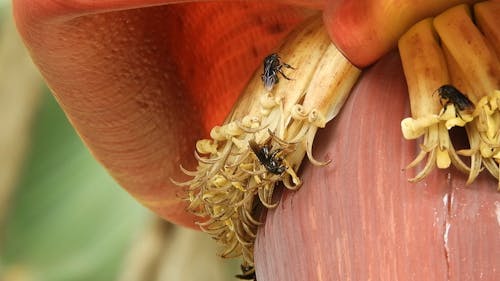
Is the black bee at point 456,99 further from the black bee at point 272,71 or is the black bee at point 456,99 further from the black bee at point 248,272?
the black bee at point 248,272

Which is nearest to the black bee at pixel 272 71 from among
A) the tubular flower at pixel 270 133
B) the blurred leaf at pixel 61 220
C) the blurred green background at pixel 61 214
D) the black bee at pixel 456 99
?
the tubular flower at pixel 270 133

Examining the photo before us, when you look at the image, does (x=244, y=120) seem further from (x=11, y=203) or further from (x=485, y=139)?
(x=11, y=203)

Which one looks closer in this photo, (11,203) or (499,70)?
(499,70)

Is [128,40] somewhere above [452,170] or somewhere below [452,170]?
above

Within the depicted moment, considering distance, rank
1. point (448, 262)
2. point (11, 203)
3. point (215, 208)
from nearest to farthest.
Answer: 1. point (448, 262)
2. point (215, 208)
3. point (11, 203)

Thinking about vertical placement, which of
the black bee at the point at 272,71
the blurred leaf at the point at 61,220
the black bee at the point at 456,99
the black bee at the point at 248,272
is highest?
the blurred leaf at the point at 61,220

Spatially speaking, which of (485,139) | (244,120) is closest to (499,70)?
(485,139)

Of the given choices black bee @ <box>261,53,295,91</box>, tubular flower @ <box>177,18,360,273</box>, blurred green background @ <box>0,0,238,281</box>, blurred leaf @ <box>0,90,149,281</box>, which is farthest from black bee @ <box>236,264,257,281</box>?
blurred leaf @ <box>0,90,149,281</box>
